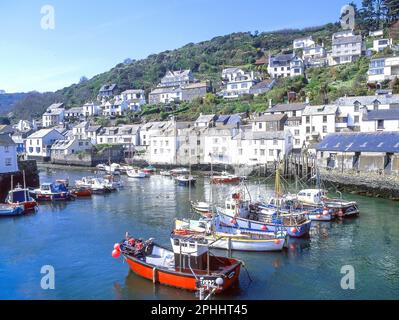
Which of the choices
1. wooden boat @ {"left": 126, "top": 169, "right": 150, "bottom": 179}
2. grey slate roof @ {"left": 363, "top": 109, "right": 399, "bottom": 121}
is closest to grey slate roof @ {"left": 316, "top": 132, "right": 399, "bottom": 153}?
grey slate roof @ {"left": 363, "top": 109, "right": 399, "bottom": 121}

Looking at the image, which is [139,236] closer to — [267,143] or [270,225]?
[270,225]

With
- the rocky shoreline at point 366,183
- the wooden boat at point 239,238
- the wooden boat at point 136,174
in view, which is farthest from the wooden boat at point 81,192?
the rocky shoreline at point 366,183

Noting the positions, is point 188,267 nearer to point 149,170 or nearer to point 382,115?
point 382,115

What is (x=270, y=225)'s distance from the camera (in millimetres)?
24469

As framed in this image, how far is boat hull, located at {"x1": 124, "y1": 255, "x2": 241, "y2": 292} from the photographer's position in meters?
16.7

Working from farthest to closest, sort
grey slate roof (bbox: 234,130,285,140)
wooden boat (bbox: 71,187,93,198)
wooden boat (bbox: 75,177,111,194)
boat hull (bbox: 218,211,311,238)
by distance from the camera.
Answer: grey slate roof (bbox: 234,130,285,140)
wooden boat (bbox: 75,177,111,194)
wooden boat (bbox: 71,187,93,198)
boat hull (bbox: 218,211,311,238)

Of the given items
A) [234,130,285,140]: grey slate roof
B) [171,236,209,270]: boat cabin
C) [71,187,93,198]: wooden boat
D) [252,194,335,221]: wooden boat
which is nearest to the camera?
[171,236,209,270]: boat cabin

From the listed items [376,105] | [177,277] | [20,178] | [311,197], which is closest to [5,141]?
[20,178]

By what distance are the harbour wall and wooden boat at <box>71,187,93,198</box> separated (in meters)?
5.20

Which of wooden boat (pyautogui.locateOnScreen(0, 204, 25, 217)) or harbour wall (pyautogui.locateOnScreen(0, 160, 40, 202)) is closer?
wooden boat (pyautogui.locateOnScreen(0, 204, 25, 217))

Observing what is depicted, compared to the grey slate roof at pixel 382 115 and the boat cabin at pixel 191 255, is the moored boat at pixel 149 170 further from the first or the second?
the boat cabin at pixel 191 255

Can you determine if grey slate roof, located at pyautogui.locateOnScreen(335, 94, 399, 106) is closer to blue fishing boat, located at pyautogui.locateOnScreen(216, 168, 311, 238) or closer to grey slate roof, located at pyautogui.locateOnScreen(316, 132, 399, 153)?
grey slate roof, located at pyautogui.locateOnScreen(316, 132, 399, 153)

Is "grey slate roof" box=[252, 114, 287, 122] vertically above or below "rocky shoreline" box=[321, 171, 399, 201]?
above
